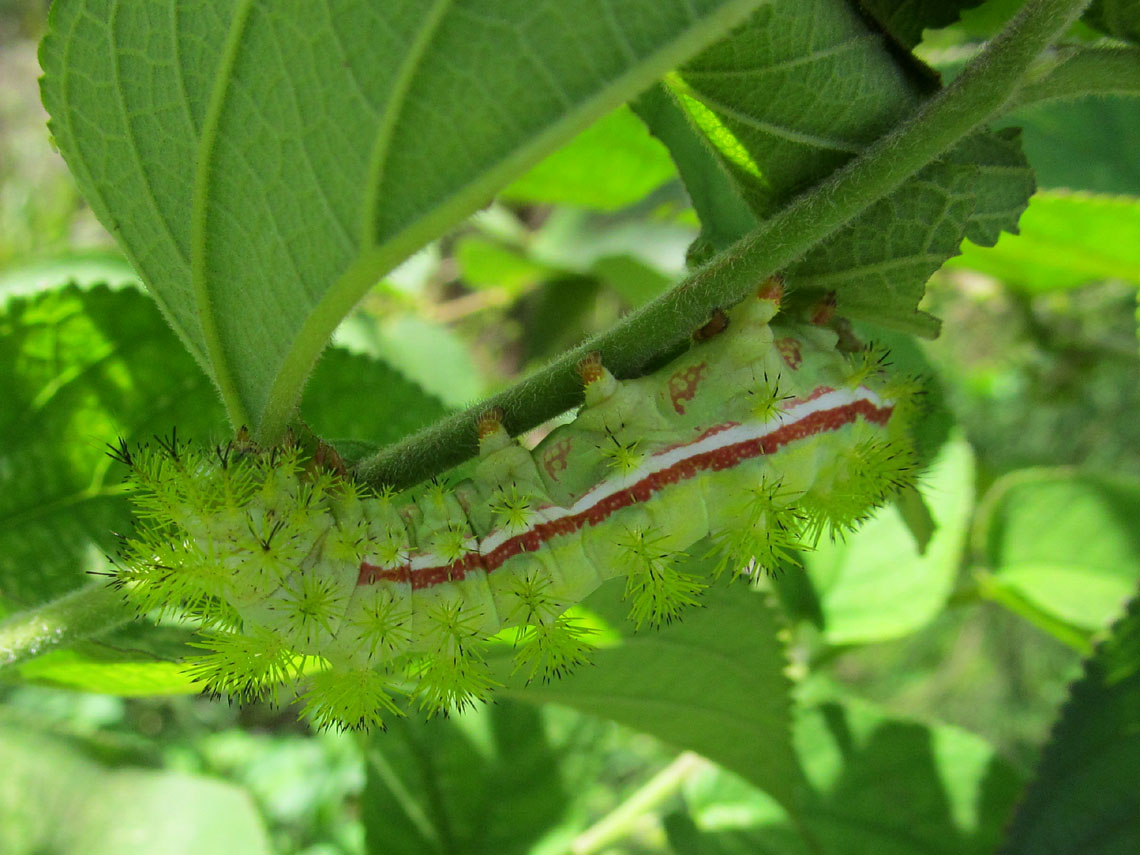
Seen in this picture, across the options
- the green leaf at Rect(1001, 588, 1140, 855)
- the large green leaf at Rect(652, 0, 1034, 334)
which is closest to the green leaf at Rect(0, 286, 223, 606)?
the large green leaf at Rect(652, 0, 1034, 334)

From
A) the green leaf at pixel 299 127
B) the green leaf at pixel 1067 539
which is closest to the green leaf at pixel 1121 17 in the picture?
the green leaf at pixel 299 127

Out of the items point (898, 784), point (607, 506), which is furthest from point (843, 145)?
point (898, 784)

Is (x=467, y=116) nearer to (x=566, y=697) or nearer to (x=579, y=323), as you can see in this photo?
(x=566, y=697)

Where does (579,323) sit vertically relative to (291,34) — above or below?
below

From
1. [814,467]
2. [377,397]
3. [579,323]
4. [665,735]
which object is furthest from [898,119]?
[579,323]

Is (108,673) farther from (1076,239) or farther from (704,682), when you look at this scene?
(1076,239)
